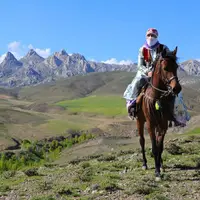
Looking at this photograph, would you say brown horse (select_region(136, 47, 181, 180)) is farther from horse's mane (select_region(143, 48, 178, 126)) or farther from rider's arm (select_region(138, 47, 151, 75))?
rider's arm (select_region(138, 47, 151, 75))

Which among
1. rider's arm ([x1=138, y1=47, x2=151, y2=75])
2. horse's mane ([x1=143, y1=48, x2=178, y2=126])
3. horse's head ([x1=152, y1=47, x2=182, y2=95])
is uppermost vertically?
rider's arm ([x1=138, y1=47, x2=151, y2=75])

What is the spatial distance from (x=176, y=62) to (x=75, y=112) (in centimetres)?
16745

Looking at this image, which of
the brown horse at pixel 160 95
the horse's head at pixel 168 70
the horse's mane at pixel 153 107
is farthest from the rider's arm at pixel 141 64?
the horse's head at pixel 168 70

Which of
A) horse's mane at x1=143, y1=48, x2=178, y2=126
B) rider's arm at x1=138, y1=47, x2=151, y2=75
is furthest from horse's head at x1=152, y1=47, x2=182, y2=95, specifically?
Answer: rider's arm at x1=138, y1=47, x2=151, y2=75

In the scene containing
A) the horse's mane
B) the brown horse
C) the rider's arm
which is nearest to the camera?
the brown horse

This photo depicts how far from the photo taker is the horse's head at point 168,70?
962 centimetres

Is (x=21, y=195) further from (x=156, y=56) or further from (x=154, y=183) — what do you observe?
(x=156, y=56)

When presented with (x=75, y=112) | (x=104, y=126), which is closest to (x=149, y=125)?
(x=104, y=126)

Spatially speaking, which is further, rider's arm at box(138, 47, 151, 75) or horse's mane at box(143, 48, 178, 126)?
rider's arm at box(138, 47, 151, 75)

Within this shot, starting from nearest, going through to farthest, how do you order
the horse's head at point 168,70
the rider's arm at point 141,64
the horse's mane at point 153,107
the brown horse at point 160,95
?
the horse's head at point 168,70
the brown horse at point 160,95
the horse's mane at point 153,107
the rider's arm at point 141,64

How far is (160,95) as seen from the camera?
415 inches

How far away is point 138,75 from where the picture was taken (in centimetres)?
1231

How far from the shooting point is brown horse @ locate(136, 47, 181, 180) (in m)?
9.91

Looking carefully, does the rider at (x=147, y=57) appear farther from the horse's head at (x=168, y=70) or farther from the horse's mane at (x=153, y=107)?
the horse's head at (x=168, y=70)
